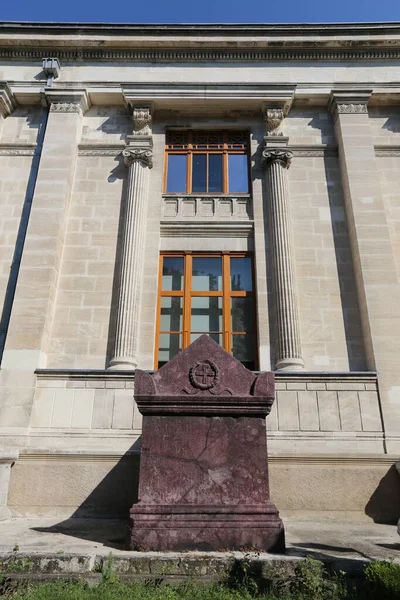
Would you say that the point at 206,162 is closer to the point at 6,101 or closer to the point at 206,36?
the point at 206,36

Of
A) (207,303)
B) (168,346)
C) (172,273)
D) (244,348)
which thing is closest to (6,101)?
(172,273)

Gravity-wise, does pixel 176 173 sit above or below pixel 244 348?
Result: above

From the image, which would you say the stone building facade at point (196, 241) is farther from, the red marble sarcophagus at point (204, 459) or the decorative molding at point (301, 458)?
the red marble sarcophagus at point (204, 459)

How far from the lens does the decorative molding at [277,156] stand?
41.2 feet

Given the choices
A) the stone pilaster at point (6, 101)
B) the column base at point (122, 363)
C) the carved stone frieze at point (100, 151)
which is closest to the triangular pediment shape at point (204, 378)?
the column base at point (122, 363)

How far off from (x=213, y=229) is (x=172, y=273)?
5.59 ft

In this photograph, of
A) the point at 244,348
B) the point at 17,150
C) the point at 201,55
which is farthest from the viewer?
the point at 201,55

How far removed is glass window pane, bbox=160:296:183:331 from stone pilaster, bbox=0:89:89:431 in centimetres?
282

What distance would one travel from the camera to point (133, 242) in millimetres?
11602

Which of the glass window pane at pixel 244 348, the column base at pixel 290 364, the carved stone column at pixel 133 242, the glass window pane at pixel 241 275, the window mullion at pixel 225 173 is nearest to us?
the column base at pixel 290 364

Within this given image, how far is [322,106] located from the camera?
13.8 meters

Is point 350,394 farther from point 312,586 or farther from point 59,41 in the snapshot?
point 59,41

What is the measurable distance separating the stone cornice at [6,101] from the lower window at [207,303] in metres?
6.85

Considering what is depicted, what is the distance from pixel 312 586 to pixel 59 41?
610 inches
